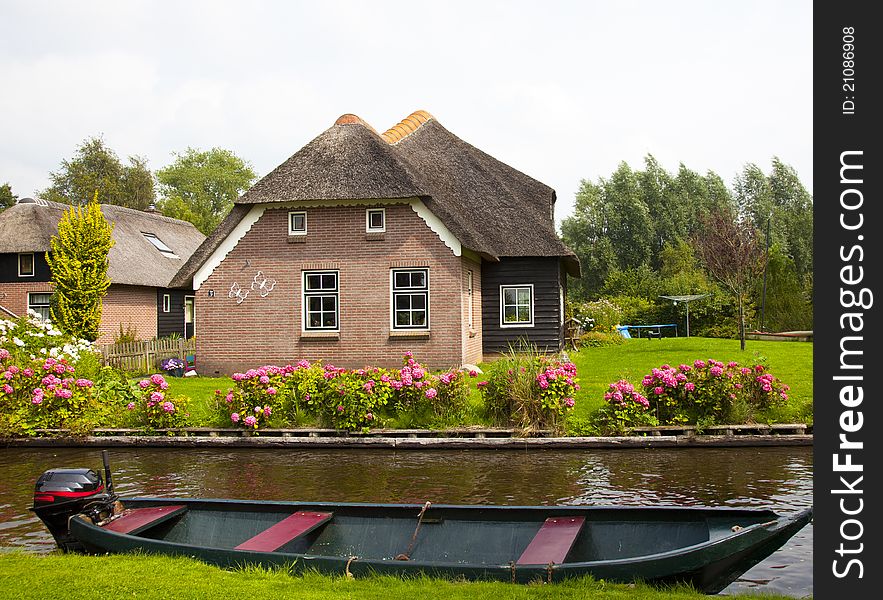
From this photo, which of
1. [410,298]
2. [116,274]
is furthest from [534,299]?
[116,274]

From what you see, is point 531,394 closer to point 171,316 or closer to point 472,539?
point 472,539

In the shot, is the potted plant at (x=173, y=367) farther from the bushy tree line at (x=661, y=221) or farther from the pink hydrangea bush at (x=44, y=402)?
the bushy tree line at (x=661, y=221)

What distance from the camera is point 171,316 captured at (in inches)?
1419

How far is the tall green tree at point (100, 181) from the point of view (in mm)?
62250

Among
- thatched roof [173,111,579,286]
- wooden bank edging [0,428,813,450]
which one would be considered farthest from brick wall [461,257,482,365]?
wooden bank edging [0,428,813,450]

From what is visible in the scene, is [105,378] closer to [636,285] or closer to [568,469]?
[568,469]

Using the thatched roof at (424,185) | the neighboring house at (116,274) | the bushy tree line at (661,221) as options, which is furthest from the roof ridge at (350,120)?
the bushy tree line at (661,221)

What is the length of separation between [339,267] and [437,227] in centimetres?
277

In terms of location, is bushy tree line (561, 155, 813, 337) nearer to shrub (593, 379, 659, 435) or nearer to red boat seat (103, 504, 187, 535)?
shrub (593, 379, 659, 435)

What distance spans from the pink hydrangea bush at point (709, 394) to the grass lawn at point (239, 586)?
7.64 m

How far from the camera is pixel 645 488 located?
10.3m

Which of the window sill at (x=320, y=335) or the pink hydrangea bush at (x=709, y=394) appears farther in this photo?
the window sill at (x=320, y=335)
